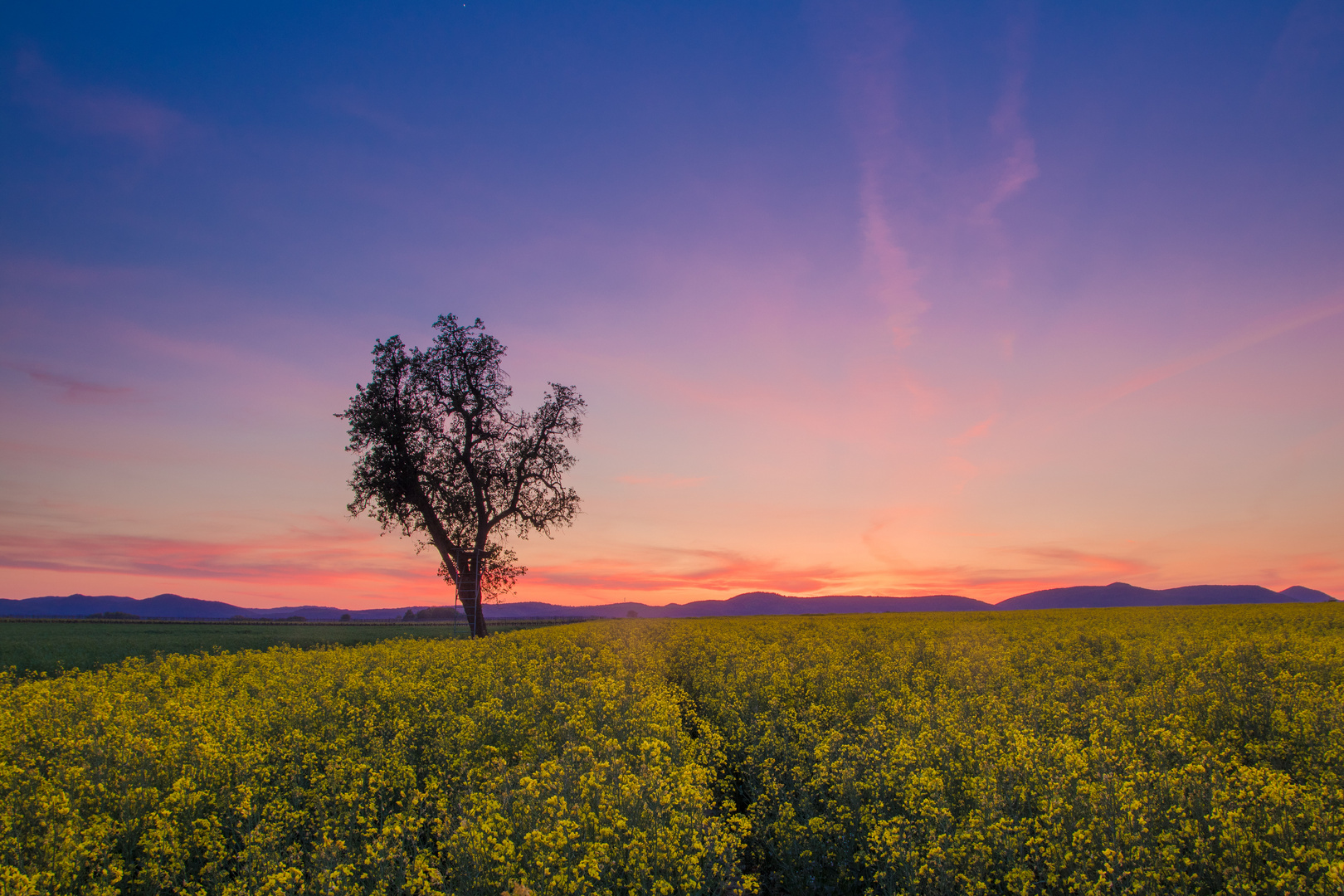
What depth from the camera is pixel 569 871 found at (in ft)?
18.3

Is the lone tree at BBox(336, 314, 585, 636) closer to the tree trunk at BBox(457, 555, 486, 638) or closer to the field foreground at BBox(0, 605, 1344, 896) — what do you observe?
the tree trunk at BBox(457, 555, 486, 638)

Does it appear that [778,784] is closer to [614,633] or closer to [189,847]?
[189,847]

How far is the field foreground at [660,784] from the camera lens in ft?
20.2

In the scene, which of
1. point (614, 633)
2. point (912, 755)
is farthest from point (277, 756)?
point (614, 633)

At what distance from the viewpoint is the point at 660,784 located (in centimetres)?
715

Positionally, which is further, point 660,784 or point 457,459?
point 457,459

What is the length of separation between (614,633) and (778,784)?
1795cm

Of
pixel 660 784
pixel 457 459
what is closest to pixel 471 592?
pixel 457 459

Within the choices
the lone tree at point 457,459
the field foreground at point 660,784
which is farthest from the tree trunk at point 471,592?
the field foreground at point 660,784

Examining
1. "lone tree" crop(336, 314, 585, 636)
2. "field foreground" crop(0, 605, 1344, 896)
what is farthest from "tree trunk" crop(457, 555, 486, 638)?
"field foreground" crop(0, 605, 1344, 896)

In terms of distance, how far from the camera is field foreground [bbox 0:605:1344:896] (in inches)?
242

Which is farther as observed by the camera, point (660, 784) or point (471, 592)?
point (471, 592)

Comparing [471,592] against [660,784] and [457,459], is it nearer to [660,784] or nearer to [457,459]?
[457,459]

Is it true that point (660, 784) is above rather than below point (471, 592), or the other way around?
below
